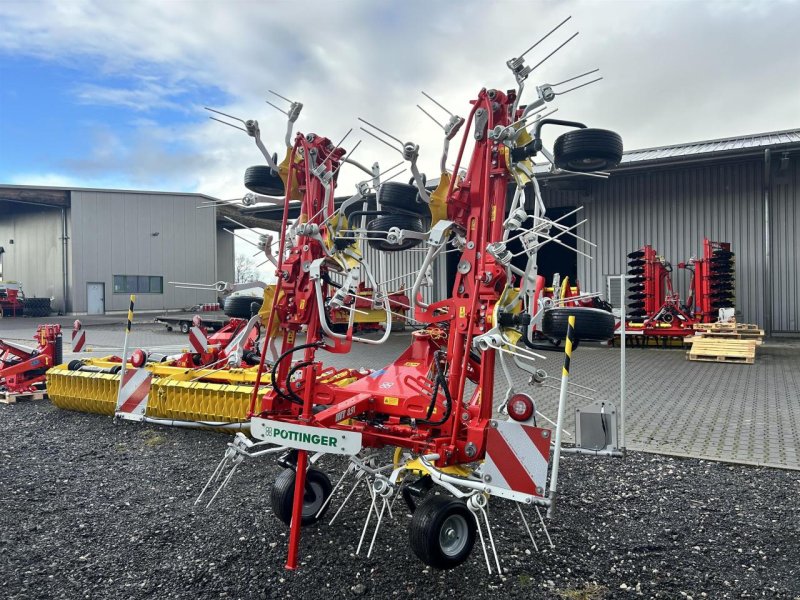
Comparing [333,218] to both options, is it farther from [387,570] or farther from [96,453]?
[96,453]

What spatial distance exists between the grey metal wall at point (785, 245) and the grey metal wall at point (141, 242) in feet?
81.0

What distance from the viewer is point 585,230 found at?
59.1 feet

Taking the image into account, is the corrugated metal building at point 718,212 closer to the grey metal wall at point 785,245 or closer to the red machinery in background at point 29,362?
the grey metal wall at point 785,245

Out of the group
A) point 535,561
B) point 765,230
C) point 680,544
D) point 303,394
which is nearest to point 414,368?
point 303,394

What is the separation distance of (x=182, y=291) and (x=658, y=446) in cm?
2939

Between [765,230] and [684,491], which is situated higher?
[765,230]

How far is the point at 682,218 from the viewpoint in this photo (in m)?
16.1

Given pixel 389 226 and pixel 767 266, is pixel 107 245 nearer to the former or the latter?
pixel 767 266

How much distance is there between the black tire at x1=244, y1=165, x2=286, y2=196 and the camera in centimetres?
446

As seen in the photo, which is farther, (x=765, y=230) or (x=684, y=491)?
(x=765, y=230)

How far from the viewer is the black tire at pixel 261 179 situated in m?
4.46

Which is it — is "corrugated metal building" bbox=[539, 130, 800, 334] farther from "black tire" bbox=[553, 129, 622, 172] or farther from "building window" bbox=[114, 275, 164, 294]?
"building window" bbox=[114, 275, 164, 294]

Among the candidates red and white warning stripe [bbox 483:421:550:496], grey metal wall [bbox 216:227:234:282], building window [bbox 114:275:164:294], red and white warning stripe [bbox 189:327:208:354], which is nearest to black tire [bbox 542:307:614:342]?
red and white warning stripe [bbox 483:421:550:496]

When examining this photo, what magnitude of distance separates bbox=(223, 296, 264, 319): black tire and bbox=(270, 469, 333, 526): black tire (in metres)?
1.43
